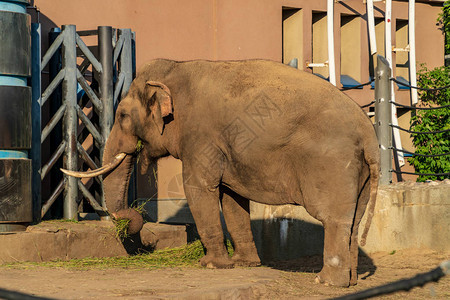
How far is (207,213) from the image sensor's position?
778 centimetres

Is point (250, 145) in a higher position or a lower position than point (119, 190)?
higher

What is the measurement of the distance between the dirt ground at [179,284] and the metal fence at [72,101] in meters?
1.61

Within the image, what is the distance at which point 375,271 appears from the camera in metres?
8.50

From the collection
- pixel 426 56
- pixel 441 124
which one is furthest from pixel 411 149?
pixel 426 56

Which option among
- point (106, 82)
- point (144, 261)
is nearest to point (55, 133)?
point (106, 82)

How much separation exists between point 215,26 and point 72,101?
5.43m

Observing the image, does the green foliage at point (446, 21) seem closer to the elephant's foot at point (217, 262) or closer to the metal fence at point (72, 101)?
the metal fence at point (72, 101)

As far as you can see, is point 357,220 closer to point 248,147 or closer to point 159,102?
point 248,147

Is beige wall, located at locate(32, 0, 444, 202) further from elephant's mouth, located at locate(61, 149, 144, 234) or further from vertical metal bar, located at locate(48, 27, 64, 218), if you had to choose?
elephant's mouth, located at locate(61, 149, 144, 234)

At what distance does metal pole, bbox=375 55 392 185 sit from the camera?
10.2 m

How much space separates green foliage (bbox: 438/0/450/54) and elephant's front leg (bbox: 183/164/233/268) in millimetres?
11029

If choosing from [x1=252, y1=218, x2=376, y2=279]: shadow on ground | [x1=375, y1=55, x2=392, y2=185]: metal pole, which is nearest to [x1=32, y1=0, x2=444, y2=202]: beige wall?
[x1=252, y1=218, x2=376, y2=279]: shadow on ground

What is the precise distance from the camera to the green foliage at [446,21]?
17.3 meters

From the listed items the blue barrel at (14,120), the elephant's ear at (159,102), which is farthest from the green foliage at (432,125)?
the blue barrel at (14,120)
